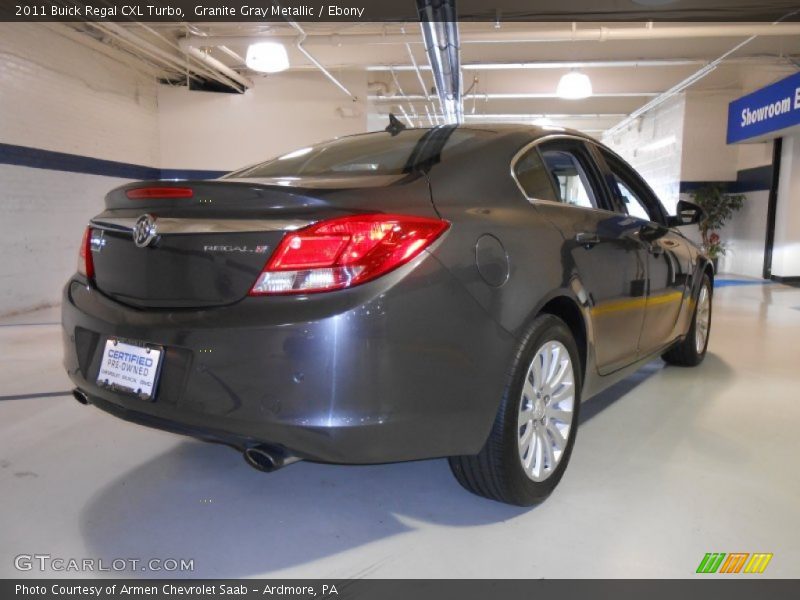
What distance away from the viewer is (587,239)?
6.86ft

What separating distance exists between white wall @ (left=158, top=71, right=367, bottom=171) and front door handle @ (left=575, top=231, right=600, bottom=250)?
8107 mm

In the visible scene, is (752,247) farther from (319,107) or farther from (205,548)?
(205,548)

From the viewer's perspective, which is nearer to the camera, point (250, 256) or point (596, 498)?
point (250, 256)

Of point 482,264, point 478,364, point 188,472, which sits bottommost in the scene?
point 188,472

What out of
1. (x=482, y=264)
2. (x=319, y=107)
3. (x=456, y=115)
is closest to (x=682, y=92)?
(x=456, y=115)

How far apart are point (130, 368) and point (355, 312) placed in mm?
653

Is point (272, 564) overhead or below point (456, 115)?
below

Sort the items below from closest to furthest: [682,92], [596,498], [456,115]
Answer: [596,498] → [456,115] → [682,92]

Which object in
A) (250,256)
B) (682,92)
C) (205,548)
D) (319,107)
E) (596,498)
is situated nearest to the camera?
(250,256)

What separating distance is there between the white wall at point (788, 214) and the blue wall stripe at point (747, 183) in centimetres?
37
